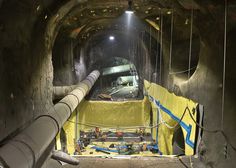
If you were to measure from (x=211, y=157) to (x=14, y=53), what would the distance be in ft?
11.9

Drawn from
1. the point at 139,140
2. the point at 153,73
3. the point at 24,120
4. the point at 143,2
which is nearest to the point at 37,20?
the point at 24,120

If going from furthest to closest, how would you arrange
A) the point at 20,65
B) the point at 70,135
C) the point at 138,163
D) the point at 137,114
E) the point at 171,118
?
1. the point at 137,114
2. the point at 70,135
3. the point at 171,118
4. the point at 138,163
5. the point at 20,65

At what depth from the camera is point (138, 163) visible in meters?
4.98

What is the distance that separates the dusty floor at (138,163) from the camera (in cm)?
480

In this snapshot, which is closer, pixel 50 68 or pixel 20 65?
pixel 20 65

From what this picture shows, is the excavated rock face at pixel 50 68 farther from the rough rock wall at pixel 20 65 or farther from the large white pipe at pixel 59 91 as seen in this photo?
the large white pipe at pixel 59 91

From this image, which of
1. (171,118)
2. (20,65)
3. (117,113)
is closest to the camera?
(20,65)

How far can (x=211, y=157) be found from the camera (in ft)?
13.9

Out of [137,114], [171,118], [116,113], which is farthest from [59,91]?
[137,114]

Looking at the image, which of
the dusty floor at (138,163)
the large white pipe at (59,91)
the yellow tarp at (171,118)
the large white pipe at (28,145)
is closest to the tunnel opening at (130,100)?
the yellow tarp at (171,118)

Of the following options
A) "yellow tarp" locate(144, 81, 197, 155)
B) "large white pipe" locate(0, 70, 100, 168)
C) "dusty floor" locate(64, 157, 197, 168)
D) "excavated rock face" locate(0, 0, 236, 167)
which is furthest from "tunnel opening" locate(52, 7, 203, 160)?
"large white pipe" locate(0, 70, 100, 168)

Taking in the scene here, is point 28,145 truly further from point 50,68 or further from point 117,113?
point 117,113

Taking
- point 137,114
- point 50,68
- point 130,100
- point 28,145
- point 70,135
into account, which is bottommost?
point 70,135

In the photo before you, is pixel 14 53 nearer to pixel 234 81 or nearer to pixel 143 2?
pixel 234 81
